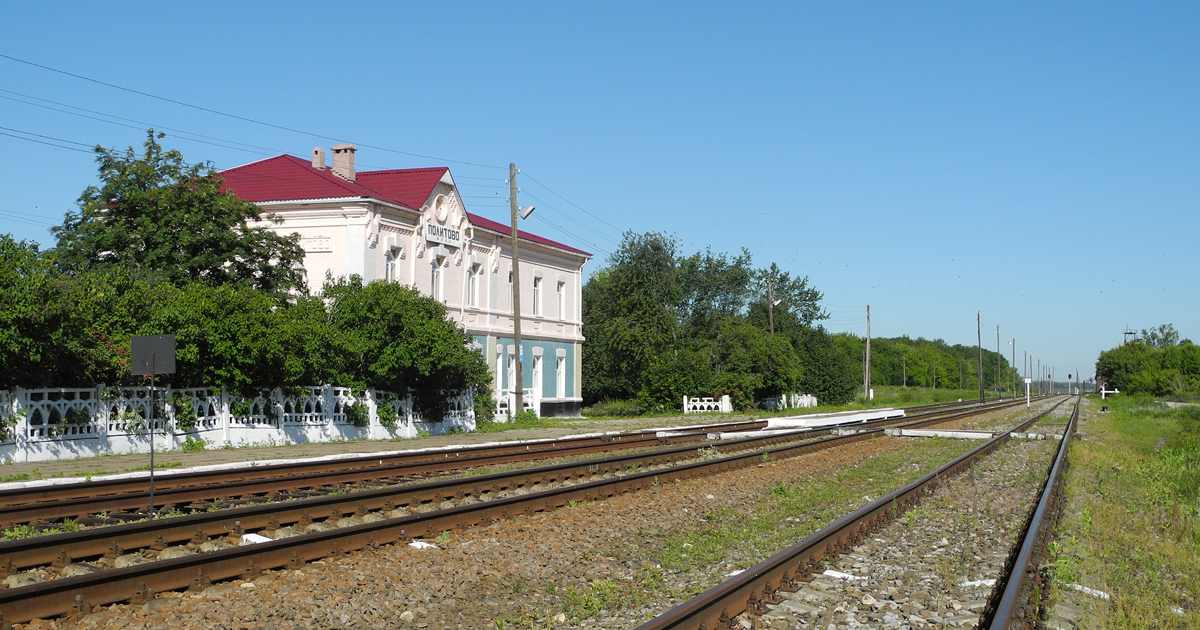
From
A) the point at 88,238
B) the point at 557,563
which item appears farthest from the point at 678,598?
the point at 88,238

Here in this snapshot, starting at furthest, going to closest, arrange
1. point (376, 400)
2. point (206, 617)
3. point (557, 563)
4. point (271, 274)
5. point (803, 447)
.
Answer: point (271, 274) < point (376, 400) < point (803, 447) < point (557, 563) < point (206, 617)

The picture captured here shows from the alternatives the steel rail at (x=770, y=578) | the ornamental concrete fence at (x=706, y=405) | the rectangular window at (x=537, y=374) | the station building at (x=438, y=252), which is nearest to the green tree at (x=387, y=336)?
the station building at (x=438, y=252)

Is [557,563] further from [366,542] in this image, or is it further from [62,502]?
[62,502]

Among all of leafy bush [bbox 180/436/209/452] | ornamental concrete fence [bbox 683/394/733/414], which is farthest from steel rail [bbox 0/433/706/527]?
ornamental concrete fence [bbox 683/394/733/414]

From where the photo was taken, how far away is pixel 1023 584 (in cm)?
812

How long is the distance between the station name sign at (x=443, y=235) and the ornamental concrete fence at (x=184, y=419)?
30.5 ft

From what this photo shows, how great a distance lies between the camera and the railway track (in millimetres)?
6922

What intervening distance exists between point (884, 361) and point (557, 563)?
178 m

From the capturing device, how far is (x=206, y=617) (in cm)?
682

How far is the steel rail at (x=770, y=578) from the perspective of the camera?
21.1 feet

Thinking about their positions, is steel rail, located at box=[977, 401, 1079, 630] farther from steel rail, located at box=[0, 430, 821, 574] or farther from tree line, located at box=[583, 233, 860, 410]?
tree line, located at box=[583, 233, 860, 410]

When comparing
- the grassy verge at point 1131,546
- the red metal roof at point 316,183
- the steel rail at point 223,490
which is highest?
the red metal roof at point 316,183

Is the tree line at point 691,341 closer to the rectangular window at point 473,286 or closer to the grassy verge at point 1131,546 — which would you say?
the rectangular window at point 473,286

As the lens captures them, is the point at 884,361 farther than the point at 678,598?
Yes
